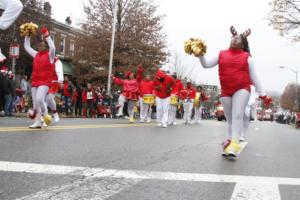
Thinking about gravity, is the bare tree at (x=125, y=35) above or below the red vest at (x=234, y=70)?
above

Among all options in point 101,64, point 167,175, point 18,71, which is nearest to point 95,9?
point 101,64

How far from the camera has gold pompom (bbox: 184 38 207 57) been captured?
25.3ft

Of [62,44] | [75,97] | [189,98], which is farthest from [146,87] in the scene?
[62,44]

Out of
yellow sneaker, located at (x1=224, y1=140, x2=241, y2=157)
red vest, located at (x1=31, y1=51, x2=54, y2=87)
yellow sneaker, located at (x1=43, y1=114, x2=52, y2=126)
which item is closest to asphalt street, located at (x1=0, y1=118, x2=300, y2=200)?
yellow sneaker, located at (x1=224, y1=140, x2=241, y2=157)

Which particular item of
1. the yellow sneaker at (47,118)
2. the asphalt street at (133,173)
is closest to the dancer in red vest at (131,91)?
the yellow sneaker at (47,118)

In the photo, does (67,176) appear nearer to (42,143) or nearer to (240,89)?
(42,143)

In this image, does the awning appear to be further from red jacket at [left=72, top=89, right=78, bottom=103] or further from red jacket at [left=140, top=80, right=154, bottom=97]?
red jacket at [left=140, top=80, right=154, bottom=97]

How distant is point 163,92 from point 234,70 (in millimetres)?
8044

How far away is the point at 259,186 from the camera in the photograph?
15.8ft

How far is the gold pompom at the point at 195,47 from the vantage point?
770 cm

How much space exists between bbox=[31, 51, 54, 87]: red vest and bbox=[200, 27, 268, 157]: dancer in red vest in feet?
13.5

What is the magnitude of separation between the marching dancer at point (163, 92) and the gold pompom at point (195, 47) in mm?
7792

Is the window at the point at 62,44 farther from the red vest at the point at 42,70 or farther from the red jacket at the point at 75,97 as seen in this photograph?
the red vest at the point at 42,70

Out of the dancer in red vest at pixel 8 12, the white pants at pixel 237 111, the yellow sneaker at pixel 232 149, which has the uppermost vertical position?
the dancer in red vest at pixel 8 12
